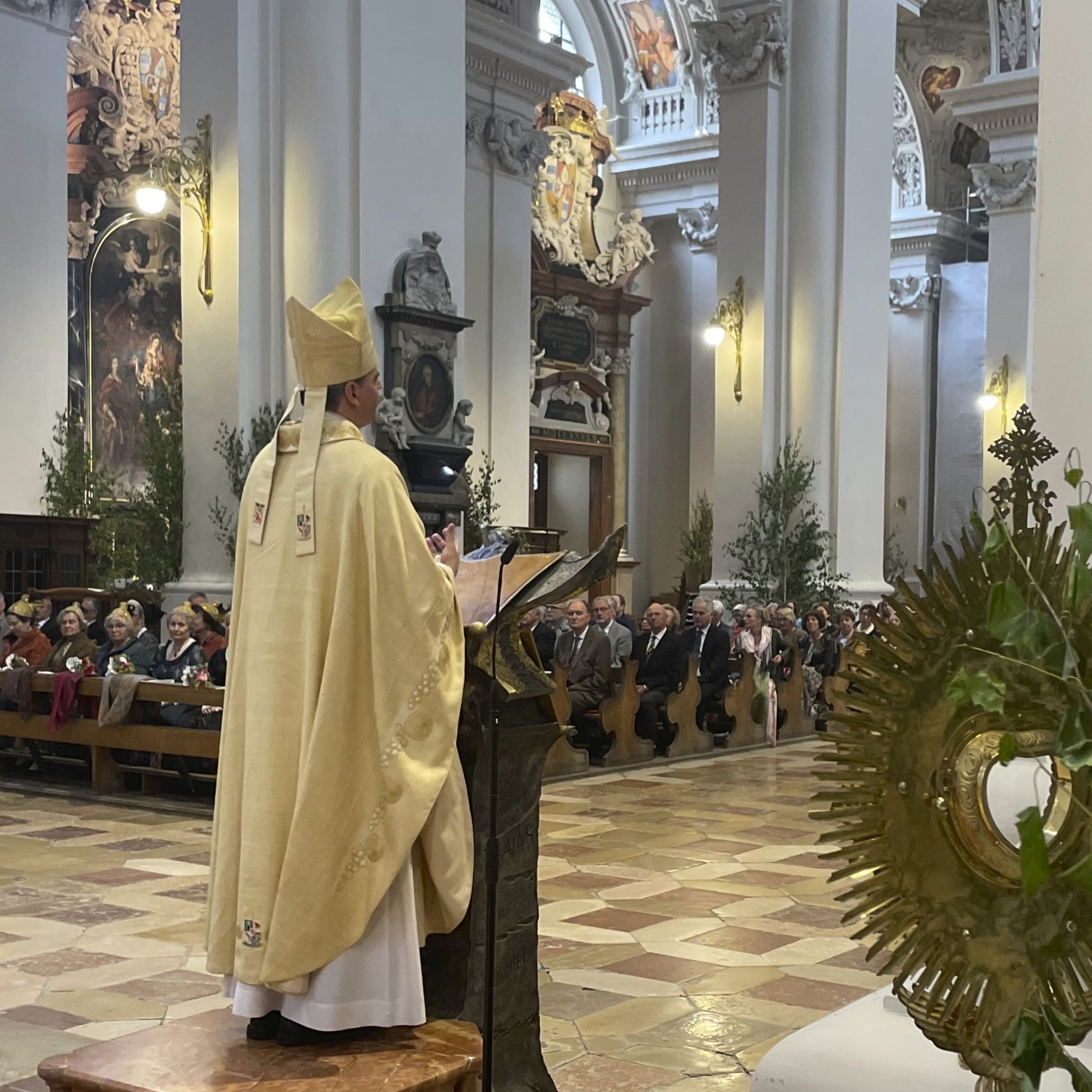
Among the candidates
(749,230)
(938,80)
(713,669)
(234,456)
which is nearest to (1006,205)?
(938,80)

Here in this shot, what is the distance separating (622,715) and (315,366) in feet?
25.8

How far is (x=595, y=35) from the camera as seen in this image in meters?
25.7

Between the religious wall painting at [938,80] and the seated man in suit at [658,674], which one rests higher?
the religious wall painting at [938,80]

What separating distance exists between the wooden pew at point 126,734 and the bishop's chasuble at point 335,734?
5620 millimetres

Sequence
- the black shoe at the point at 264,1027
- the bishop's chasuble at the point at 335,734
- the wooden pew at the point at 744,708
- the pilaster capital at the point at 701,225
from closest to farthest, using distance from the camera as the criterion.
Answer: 1. the bishop's chasuble at the point at 335,734
2. the black shoe at the point at 264,1027
3. the wooden pew at the point at 744,708
4. the pilaster capital at the point at 701,225

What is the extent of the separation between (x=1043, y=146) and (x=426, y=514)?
35.2 feet

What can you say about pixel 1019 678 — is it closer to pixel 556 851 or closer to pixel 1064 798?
pixel 1064 798

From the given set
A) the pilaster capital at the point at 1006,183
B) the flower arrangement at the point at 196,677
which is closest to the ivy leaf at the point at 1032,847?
the flower arrangement at the point at 196,677

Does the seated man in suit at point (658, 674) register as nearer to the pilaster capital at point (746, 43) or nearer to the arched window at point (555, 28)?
the pilaster capital at point (746, 43)

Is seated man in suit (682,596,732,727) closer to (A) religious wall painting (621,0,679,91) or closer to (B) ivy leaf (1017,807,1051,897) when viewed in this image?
(B) ivy leaf (1017,807,1051,897)

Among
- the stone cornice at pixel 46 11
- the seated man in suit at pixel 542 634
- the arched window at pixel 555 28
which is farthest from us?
the arched window at pixel 555 28

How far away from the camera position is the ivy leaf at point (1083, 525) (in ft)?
4.69

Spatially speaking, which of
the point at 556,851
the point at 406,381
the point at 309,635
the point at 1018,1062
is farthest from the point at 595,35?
the point at 1018,1062

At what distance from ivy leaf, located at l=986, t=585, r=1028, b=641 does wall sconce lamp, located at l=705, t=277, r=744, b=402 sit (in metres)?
15.9
